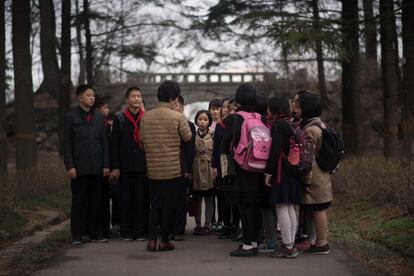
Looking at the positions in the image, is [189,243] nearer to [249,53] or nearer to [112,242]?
[112,242]

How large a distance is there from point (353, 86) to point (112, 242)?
1193 cm

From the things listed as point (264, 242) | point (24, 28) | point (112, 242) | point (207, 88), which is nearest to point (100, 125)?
point (112, 242)

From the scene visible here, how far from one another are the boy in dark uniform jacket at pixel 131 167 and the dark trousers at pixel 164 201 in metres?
0.96

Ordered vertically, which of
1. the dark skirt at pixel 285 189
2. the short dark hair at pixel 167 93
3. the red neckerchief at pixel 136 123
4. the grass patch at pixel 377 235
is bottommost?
the grass patch at pixel 377 235

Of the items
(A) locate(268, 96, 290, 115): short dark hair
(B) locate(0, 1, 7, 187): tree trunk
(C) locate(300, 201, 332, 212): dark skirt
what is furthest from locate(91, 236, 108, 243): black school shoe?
(B) locate(0, 1, 7, 187): tree trunk

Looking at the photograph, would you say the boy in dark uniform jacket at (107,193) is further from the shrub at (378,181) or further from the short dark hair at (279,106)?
the shrub at (378,181)

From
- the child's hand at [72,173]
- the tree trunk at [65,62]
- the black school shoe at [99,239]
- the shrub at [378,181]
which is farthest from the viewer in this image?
the tree trunk at [65,62]

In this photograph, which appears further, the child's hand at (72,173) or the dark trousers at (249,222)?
the child's hand at (72,173)

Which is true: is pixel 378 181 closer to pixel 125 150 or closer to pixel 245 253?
pixel 245 253

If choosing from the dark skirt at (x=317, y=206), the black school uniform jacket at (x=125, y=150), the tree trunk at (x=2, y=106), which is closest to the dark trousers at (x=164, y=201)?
the black school uniform jacket at (x=125, y=150)

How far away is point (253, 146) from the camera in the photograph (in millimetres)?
7129

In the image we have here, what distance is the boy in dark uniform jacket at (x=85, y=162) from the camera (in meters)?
8.38

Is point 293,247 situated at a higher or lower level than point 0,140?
lower

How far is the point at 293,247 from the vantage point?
7.15m
